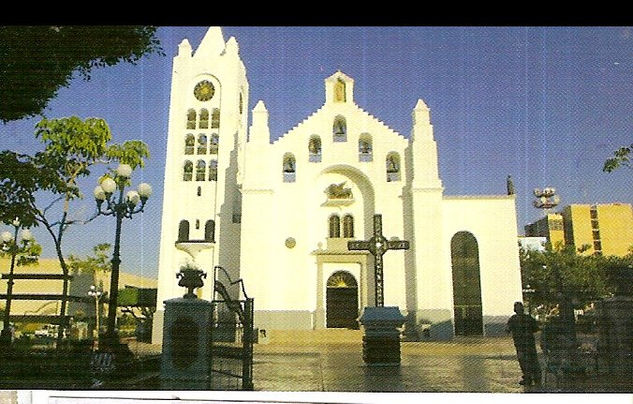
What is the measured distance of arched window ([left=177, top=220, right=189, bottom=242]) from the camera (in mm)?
8820

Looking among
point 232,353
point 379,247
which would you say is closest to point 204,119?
point 379,247

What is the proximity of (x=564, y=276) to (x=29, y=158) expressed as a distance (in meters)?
4.79

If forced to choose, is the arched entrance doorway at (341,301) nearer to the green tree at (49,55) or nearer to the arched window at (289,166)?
the arched window at (289,166)

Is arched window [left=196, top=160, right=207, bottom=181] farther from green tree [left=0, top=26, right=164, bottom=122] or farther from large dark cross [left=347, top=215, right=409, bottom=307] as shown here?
green tree [left=0, top=26, right=164, bottom=122]

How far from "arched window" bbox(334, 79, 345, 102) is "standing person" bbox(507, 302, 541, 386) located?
5868mm

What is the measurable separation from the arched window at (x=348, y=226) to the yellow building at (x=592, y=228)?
2557 mm

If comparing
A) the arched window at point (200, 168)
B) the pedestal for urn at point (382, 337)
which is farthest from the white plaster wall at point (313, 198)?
the pedestal for urn at point (382, 337)

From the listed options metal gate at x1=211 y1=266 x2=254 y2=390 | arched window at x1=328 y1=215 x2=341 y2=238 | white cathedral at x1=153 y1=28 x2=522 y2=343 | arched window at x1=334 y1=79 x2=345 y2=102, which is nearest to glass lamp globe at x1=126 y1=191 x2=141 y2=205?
metal gate at x1=211 y1=266 x2=254 y2=390

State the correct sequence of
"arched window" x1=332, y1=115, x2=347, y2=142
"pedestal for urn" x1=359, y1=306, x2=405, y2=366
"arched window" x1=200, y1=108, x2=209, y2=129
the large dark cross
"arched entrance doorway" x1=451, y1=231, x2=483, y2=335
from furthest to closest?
"arched window" x1=200, y1=108, x2=209, y2=129
"arched window" x1=332, y1=115, x2=347, y2=142
"arched entrance doorway" x1=451, y1=231, x2=483, y2=335
the large dark cross
"pedestal for urn" x1=359, y1=306, x2=405, y2=366

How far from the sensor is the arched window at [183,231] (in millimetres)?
8820

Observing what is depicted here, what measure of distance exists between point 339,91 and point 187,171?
2.76 metres

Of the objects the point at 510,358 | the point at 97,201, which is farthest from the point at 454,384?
the point at 97,201

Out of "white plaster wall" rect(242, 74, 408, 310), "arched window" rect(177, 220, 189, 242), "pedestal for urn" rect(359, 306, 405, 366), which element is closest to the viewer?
"pedestal for urn" rect(359, 306, 405, 366)
